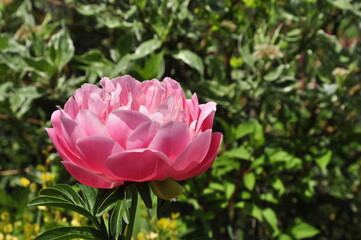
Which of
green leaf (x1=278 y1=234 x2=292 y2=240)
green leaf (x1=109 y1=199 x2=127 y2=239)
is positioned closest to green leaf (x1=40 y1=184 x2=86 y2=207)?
green leaf (x1=109 y1=199 x2=127 y2=239)

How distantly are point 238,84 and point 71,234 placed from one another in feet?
3.02

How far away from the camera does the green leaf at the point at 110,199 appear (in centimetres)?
62

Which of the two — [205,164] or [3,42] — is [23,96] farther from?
[205,164]

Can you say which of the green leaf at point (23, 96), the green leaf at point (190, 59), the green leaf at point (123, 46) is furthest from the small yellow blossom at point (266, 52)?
the green leaf at point (23, 96)

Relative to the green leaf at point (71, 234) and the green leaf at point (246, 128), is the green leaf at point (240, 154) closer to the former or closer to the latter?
the green leaf at point (246, 128)

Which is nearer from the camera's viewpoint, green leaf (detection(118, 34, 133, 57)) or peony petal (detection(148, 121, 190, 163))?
peony petal (detection(148, 121, 190, 163))

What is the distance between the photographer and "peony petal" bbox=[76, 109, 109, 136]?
61cm

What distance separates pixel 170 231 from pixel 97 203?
584mm

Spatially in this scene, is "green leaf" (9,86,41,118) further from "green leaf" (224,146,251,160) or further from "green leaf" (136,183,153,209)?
"green leaf" (136,183,153,209)

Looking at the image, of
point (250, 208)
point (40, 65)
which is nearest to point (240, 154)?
point (250, 208)

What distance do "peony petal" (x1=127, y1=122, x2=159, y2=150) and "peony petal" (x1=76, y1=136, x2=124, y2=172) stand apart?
2 centimetres

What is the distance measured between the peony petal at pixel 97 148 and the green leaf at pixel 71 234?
150 mm

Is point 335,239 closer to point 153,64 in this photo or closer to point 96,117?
point 153,64

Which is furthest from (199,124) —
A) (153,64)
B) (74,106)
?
(153,64)
